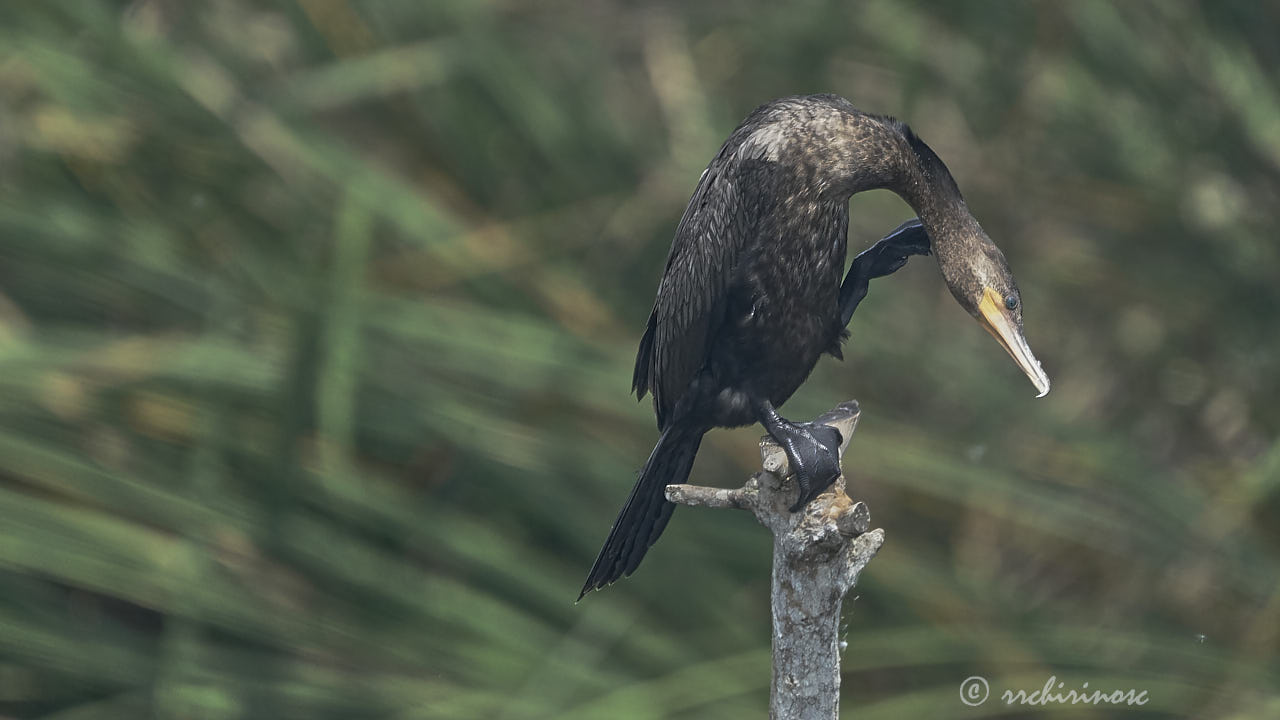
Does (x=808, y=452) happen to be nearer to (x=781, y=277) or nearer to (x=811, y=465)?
(x=811, y=465)

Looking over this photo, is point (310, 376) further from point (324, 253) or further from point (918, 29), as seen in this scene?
point (918, 29)

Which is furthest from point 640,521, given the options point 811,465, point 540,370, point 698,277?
point 540,370

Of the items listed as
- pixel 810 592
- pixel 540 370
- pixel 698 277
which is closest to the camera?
pixel 810 592

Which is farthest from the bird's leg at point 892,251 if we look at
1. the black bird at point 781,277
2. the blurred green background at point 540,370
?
the blurred green background at point 540,370

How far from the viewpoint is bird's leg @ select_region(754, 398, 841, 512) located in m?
1.60

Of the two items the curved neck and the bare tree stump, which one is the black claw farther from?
the curved neck

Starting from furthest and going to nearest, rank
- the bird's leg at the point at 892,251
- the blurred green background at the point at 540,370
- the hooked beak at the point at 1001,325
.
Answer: the blurred green background at the point at 540,370 → the bird's leg at the point at 892,251 → the hooked beak at the point at 1001,325

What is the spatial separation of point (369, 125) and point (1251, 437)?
327cm

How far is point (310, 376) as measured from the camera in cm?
299

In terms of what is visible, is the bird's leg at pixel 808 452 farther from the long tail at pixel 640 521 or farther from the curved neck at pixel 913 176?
the curved neck at pixel 913 176

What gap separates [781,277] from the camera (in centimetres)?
167

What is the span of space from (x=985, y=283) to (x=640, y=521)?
1.74ft

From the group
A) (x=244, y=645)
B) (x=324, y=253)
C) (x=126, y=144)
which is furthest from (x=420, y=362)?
(x=126, y=144)

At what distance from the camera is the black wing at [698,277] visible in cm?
169
